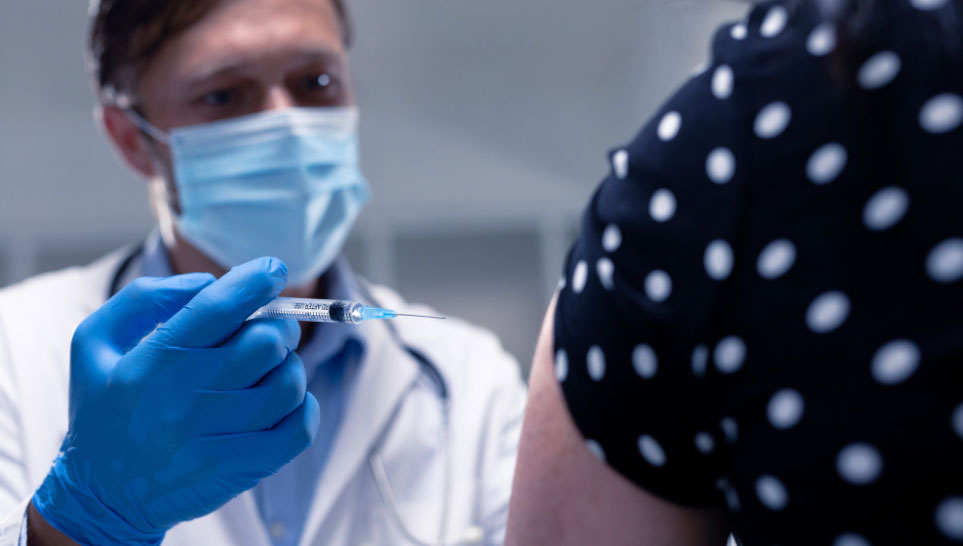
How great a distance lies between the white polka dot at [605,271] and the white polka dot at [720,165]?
0.08m

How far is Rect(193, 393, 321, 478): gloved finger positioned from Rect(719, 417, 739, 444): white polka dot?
1.48 feet

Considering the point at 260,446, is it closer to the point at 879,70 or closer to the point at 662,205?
the point at 662,205

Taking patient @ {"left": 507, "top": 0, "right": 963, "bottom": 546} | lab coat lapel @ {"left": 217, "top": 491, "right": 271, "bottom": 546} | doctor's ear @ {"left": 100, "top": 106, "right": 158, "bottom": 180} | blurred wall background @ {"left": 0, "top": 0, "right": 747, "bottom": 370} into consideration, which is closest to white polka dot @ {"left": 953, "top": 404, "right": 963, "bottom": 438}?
patient @ {"left": 507, "top": 0, "right": 963, "bottom": 546}

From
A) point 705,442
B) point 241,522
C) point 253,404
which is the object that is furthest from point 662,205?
point 241,522

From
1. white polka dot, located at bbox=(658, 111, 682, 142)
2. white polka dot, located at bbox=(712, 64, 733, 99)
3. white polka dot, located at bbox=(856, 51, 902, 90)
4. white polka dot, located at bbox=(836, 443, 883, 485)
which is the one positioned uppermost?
white polka dot, located at bbox=(856, 51, 902, 90)

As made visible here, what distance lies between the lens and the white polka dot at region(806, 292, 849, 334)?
396 millimetres

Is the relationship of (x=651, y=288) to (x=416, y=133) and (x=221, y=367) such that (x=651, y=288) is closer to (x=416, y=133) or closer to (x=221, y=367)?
(x=221, y=367)

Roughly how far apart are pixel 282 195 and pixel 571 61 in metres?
1.50

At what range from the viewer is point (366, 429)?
1194mm

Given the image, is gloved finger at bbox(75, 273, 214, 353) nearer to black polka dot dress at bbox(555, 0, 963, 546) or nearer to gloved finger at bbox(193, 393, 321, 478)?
gloved finger at bbox(193, 393, 321, 478)

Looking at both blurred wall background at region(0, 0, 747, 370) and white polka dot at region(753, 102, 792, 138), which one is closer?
white polka dot at region(753, 102, 792, 138)

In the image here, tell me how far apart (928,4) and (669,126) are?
0.15 m

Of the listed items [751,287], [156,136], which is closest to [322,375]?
[156,136]

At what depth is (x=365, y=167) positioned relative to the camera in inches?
143
